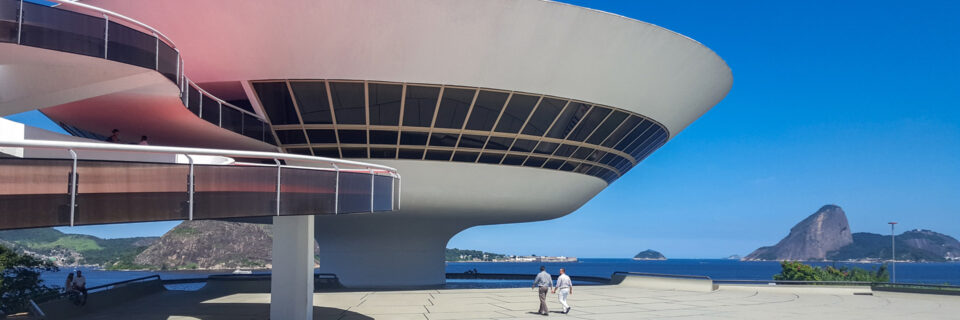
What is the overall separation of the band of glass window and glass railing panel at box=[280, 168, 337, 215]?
1148 cm

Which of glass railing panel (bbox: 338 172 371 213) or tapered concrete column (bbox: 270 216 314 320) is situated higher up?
glass railing panel (bbox: 338 172 371 213)

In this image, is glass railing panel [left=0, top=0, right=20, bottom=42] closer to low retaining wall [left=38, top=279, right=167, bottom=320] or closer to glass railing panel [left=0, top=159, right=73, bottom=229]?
glass railing panel [left=0, top=159, right=73, bottom=229]

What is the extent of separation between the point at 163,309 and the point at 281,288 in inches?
256

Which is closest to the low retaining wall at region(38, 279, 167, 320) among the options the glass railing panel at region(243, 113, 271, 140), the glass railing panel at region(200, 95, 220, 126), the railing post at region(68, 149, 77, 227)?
the glass railing panel at region(200, 95, 220, 126)

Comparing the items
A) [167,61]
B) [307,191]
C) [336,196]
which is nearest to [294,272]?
[336,196]

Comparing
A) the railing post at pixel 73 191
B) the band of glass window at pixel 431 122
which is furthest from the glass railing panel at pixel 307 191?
the band of glass window at pixel 431 122

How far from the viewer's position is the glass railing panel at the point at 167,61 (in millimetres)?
15766

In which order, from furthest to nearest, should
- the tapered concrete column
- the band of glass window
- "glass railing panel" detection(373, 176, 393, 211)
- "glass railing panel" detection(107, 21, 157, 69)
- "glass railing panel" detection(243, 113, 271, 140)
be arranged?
the band of glass window → "glass railing panel" detection(243, 113, 271, 140) → the tapered concrete column → "glass railing panel" detection(373, 176, 393, 211) → "glass railing panel" detection(107, 21, 157, 69)

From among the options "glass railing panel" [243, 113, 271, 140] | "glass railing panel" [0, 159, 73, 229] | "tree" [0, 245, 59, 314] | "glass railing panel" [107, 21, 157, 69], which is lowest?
"tree" [0, 245, 59, 314]

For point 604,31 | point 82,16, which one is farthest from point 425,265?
point 82,16

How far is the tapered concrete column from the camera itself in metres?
17.0

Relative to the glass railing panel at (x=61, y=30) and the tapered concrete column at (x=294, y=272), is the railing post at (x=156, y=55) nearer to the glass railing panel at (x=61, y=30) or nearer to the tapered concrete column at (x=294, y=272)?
the glass railing panel at (x=61, y=30)

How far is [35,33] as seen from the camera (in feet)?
40.6

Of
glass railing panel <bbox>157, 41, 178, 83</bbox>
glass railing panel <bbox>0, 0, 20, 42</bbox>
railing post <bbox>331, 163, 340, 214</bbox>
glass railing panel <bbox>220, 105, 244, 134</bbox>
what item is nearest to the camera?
glass railing panel <bbox>0, 0, 20, 42</bbox>
